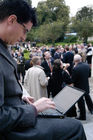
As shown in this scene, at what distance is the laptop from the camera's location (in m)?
1.56

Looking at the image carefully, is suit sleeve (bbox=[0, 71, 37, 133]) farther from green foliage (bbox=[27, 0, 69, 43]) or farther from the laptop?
green foliage (bbox=[27, 0, 69, 43])

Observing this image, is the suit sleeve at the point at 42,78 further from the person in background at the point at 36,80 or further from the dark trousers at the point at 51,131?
the dark trousers at the point at 51,131

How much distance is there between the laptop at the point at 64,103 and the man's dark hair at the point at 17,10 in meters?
0.61

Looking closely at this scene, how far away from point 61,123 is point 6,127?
0.34 meters

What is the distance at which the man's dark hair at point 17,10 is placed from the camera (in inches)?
58.1

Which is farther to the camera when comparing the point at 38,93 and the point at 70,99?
the point at 38,93

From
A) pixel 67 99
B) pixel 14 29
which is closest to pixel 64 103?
pixel 67 99

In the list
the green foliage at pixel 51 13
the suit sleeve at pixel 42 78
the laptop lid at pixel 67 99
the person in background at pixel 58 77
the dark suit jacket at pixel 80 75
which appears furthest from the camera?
the green foliage at pixel 51 13

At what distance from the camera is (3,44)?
151 cm

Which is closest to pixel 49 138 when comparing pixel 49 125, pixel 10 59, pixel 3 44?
pixel 49 125

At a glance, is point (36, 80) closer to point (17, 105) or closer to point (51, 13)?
point (17, 105)

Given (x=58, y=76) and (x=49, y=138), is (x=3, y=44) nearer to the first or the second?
(x=49, y=138)

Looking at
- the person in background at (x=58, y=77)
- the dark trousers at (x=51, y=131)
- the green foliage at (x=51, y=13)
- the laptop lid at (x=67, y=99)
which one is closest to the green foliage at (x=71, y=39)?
the green foliage at (x=51, y=13)

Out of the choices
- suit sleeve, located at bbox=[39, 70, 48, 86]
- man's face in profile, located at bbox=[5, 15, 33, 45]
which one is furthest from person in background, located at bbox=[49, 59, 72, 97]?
man's face in profile, located at bbox=[5, 15, 33, 45]
